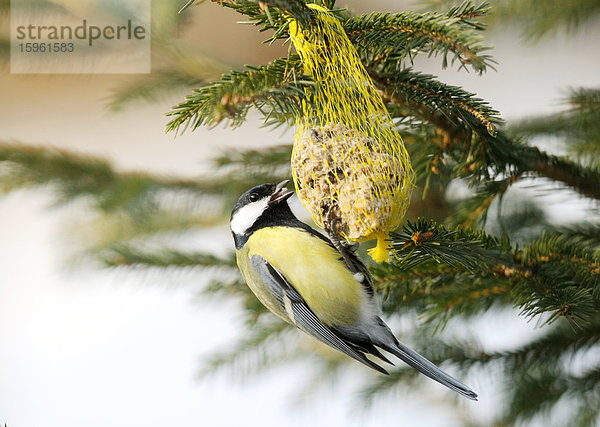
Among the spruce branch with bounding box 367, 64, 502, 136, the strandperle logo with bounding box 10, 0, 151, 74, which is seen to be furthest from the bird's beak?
the strandperle logo with bounding box 10, 0, 151, 74

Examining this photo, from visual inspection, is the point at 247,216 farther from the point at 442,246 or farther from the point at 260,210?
the point at 442,246

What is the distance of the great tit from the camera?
25.6 inches

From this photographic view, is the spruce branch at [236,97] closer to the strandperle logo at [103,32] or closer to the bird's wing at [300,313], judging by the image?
the bird's wing at [300,313]

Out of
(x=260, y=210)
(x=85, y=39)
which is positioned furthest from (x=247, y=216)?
(x=85, y=39)

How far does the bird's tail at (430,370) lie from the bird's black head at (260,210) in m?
0.18

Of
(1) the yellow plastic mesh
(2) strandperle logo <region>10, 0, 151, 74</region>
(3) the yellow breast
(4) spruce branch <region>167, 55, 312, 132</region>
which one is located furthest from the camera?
(2) strandperle logo <region>10, 0, 151, 74</region>

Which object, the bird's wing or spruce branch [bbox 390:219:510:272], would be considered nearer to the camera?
spruce branch [bbox 390:219:510:272]

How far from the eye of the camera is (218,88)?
0.44 m

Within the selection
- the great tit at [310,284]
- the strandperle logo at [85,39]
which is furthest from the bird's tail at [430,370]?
the strandperle logo at [85,39]

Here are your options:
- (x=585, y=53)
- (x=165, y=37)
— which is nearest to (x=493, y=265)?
(x=165, y=37)

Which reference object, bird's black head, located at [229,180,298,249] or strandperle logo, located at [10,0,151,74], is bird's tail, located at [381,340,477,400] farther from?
strandperle logo, located at [10,0,151,74]

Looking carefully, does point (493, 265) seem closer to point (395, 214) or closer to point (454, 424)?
point (395, 214)

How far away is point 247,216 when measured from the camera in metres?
0.70

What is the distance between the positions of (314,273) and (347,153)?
0.16 m
